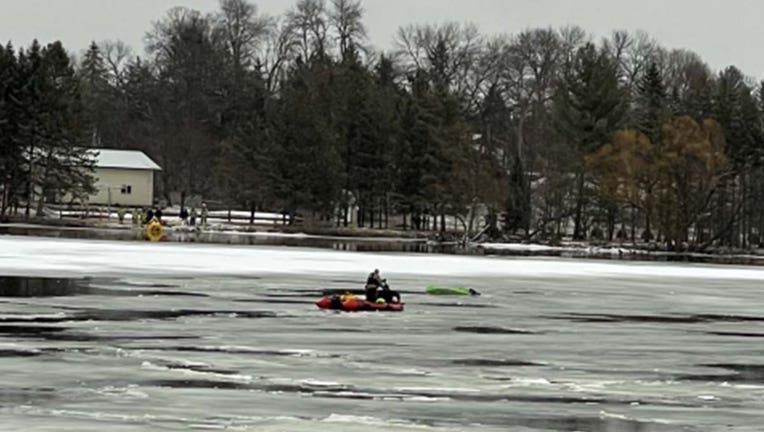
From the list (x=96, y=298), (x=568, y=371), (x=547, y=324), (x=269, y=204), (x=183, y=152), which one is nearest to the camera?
(x=568, y=371)

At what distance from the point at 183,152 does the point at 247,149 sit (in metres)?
19.6

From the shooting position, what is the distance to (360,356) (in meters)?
18.5

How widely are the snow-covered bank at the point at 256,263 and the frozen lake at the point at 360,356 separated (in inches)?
64.6

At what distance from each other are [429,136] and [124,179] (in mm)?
29668

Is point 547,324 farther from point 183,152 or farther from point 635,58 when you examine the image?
point 635,58

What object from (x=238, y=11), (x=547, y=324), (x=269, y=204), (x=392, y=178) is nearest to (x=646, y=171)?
(x=392, y=178)

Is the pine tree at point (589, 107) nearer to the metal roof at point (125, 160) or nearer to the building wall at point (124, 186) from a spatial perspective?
the metal roof at point (125, 160)

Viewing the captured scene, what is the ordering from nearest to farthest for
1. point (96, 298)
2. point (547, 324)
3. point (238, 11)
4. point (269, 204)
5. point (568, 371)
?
point (568, 371)
point (547, 324)
point (96, 298)
point (269, 204)
point (238, 11)

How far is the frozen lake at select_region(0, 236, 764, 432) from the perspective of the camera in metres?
13.5

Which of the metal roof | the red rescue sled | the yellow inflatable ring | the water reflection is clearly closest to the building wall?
the metal roof

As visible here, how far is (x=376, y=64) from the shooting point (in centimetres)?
11831

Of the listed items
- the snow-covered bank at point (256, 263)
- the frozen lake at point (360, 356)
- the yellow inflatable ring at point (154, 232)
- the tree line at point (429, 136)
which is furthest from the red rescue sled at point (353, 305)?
the tree line at point (429, 136)

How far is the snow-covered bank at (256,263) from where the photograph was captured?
38.1 meters

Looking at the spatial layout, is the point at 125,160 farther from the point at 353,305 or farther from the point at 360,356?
the point at 360,356
